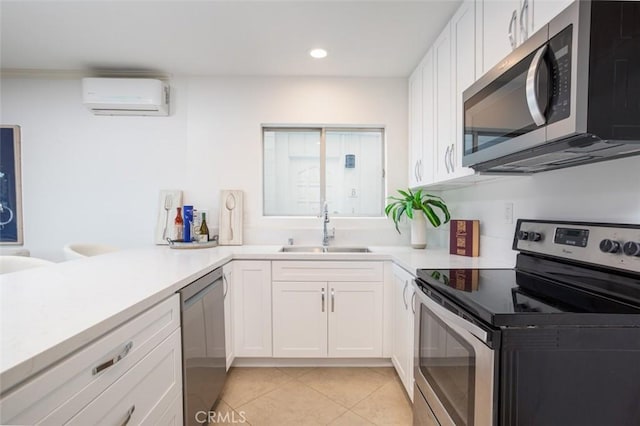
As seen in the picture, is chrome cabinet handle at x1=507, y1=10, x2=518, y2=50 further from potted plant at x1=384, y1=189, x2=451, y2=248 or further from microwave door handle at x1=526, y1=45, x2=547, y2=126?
potted plant at x1=384, y1=189, x2=451, y2=248

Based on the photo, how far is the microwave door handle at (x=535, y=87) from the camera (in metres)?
0.90

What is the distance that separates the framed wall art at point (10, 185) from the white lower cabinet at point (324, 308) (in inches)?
99.6

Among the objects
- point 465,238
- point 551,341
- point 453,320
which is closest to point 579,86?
point 551,341

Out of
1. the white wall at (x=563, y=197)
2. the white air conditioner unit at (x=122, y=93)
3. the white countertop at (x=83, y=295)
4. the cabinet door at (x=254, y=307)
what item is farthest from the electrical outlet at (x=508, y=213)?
the white air conditioner unit at (x=122, y=93)

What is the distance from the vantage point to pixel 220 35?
209 centimetres

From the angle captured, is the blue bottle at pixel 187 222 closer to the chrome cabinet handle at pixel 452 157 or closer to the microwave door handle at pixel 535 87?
the chrome cabinet handle at pixel 452 157

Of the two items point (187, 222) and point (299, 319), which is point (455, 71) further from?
point (187, 222)

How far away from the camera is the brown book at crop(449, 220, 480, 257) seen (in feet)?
6.51

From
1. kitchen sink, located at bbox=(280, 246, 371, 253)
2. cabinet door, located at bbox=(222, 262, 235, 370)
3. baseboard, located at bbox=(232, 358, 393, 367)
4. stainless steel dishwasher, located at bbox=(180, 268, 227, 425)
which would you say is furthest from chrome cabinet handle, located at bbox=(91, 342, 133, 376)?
kitchen sink, located at bbox=(280, 246, 371, 253)

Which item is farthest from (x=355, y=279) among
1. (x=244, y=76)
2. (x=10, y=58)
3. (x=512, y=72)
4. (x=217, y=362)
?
(x=10, y=58)

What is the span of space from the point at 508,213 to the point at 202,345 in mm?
1860

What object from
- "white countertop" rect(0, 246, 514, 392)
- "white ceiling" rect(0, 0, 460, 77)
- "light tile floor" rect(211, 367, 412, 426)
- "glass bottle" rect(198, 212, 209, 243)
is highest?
"white ceiling" rect(0, 0, 460, 77)

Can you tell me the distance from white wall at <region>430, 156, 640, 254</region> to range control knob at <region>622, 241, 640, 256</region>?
10cm

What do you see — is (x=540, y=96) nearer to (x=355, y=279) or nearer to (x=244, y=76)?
(x=355, y=279)
